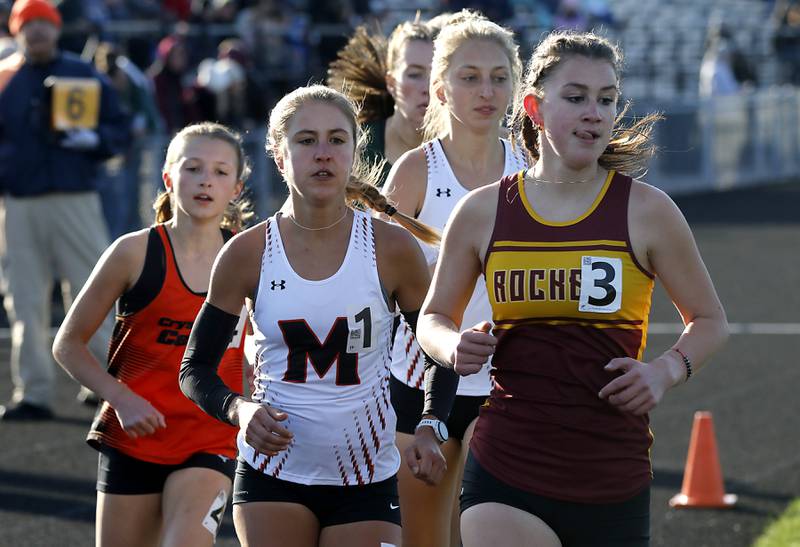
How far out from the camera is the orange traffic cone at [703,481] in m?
7.40

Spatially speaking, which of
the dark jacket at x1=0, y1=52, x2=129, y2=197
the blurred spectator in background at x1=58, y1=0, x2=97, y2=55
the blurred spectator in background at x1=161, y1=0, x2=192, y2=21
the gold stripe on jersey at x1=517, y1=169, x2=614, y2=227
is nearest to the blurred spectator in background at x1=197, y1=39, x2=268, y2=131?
the blurred spectator in background at x1=58, y1=0, x2=97, y2=55

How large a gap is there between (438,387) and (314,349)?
0.40m

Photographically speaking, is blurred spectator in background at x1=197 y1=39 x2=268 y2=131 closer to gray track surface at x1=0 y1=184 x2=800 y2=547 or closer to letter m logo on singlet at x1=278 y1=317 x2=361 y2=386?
gray track surface at x1=0 y1=184 x2=800 y2=547

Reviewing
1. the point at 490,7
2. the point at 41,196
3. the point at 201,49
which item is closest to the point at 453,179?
the point at 41,196

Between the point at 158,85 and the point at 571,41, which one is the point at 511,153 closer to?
the point at 571,41

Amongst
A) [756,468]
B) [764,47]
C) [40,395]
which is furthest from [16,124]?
[764,47]

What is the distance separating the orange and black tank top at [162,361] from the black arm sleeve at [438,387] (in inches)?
34.1

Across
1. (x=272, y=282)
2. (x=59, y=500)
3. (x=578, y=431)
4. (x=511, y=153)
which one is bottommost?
(x=59, y=500)

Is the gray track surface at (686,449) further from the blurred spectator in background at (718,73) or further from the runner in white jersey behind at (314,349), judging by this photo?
the blurred spectator in background at (718,73)

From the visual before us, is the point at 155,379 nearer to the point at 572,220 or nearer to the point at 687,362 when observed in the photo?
the point at 572,220

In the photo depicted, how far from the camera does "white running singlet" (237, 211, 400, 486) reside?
4.20m

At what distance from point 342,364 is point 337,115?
73 cm

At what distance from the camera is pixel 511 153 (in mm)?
5516

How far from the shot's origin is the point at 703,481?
7441 millimetres
